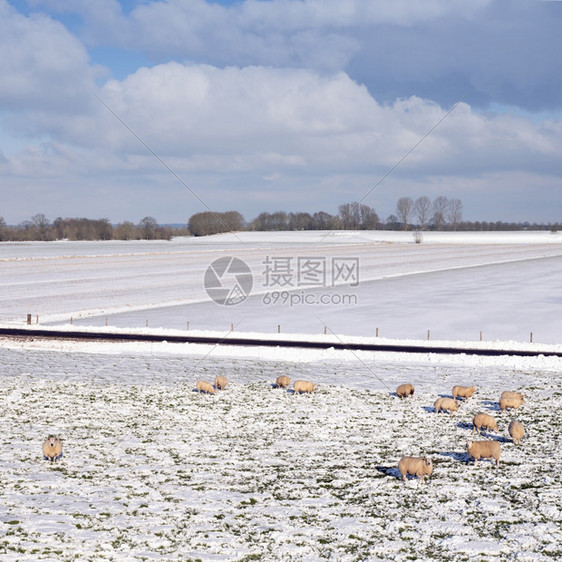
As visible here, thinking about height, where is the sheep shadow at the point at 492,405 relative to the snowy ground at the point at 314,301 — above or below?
below

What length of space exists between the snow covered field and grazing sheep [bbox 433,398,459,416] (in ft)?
1.25

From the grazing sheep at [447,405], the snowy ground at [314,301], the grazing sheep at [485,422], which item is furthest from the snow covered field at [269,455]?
the snowy ground at [314,301]

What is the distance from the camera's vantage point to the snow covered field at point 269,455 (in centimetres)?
1156

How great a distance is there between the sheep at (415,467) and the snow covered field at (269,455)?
0.30 m

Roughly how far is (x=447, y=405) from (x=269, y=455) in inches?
250

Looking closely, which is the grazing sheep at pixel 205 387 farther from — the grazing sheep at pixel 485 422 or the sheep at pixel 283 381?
the grazing sheep at pixel 485 422

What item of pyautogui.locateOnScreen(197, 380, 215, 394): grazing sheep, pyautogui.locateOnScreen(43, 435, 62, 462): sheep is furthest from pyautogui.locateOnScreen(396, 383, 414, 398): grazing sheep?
pyautogui.locateOnScreen(43, 435, 62, 462): sheep

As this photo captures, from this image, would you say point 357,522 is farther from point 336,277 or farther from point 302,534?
point 336,277

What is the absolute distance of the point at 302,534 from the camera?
11.8 metres

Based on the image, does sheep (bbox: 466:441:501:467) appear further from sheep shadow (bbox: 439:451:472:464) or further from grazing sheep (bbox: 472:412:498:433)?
grazing sheep (bbox: 472:412:498:433)

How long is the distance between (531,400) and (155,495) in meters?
13.8

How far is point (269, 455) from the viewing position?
54.0 feet

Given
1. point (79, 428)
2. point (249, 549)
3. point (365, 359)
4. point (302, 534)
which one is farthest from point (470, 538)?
point (365, 359)

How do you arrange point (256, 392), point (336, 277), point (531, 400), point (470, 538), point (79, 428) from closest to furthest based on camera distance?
point (470, 538) < point (79, 428) < point (531, 400) < point (256, 392) < point (336, 277)
